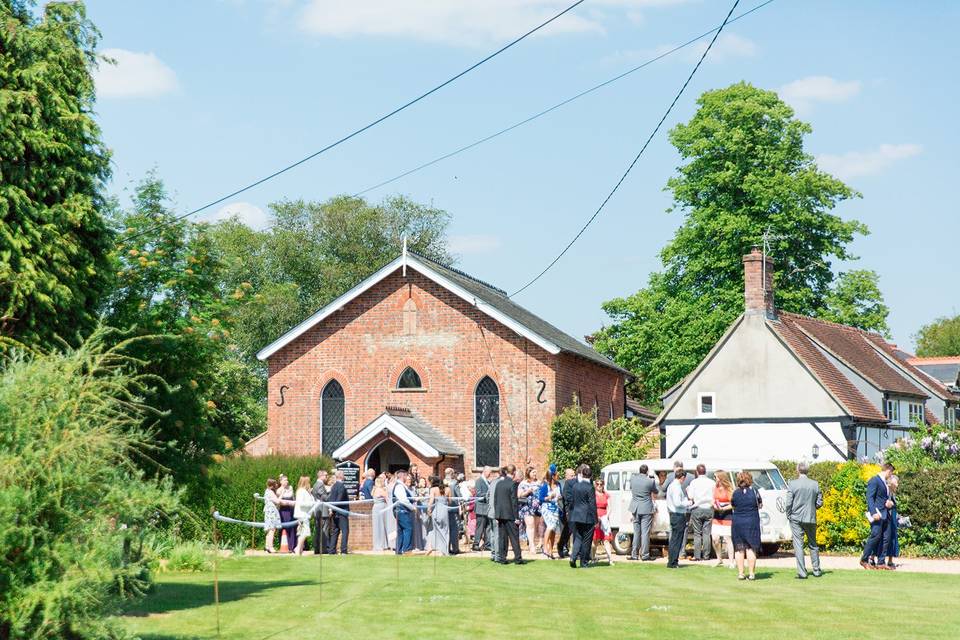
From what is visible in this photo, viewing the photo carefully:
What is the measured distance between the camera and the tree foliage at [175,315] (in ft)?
63.2

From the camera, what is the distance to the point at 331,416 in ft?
125

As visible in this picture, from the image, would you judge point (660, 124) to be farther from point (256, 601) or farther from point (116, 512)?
point (116, 512)

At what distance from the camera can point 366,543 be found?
29.8 m

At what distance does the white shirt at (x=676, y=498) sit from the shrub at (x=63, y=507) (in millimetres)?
12422

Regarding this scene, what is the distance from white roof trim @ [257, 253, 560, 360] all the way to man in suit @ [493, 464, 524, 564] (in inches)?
474

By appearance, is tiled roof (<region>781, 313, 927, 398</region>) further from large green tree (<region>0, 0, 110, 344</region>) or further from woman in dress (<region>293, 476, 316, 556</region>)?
large green tree (<region>0, 0, 110, 344</region>)

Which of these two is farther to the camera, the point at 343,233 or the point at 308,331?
the point at 343,233

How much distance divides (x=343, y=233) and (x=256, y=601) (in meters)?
52.8

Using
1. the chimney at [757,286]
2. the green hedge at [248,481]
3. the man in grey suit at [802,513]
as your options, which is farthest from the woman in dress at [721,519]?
the chimney at [757,286]

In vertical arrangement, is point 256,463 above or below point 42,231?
below

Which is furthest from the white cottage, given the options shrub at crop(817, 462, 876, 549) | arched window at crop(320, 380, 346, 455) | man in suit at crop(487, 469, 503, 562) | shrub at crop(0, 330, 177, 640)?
shrub at crop(0, 330, 177, 640)

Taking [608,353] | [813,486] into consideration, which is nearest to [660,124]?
[813,486]

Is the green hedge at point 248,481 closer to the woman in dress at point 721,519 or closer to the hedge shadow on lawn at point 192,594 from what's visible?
the woman in dress at point 721,519

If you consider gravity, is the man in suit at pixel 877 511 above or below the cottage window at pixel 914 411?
below
